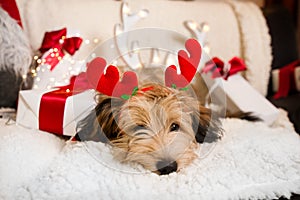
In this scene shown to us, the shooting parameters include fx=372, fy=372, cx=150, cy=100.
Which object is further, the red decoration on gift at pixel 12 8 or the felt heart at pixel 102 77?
the red decoration on gift at pixel 12 8

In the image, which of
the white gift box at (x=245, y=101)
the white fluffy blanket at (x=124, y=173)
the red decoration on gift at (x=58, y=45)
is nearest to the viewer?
the white fluffy blanket at (x=124, y=173)

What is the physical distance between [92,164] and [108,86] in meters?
0.20

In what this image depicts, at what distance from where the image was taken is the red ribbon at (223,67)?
1.44 metres

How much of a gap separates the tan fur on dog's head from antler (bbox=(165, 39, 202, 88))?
0.02 m

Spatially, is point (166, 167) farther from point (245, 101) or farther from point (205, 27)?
point (205, 27)

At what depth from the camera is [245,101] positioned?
1.41m

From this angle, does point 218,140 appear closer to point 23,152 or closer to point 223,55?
point 23,152

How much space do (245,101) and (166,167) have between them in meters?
0.63

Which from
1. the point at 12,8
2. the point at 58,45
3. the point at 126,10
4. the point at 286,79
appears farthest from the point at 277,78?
the point at 12,8

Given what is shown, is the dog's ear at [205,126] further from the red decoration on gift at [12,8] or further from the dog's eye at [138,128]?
the red decoration on gift at [12,8]

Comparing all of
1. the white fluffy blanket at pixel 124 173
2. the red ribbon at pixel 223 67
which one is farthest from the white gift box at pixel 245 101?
the white fluffy blanket at pixel 124 173

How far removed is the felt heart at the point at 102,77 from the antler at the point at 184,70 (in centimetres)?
14

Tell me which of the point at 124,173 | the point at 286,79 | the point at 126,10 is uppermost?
the point at 126,10

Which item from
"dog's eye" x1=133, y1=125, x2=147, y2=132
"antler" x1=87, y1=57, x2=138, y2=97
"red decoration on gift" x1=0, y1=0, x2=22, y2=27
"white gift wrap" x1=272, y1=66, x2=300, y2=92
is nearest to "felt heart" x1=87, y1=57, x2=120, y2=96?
"antler" x1=87, y1=57, x2=138, y2=97
